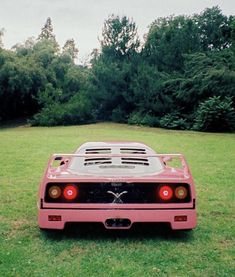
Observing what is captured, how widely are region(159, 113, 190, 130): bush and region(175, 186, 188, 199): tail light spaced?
23.7 m

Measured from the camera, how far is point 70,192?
4.06 m

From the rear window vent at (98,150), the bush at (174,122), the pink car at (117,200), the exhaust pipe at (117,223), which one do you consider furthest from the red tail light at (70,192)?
the bush at (174,122)

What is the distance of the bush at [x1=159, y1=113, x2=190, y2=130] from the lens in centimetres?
2783

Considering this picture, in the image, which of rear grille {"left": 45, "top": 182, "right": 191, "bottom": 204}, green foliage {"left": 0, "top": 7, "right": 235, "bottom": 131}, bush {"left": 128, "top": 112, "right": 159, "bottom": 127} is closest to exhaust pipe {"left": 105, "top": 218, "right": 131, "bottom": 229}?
rear grille {"left": 45, "top": 182, "right": 191, "bottom": 204}

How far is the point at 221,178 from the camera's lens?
849cm

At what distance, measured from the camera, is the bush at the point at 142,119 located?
95.8 feet

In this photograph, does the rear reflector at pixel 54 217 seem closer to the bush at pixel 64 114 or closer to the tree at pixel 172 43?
the bush at pixel 64 114

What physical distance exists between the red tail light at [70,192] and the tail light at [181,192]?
1022 millimetres

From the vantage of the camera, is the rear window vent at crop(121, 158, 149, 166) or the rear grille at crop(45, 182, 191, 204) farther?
the rear window vent at crop(121, 158, 149, 166)

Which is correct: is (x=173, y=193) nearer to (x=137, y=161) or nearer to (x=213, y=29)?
(x=137, y=161)

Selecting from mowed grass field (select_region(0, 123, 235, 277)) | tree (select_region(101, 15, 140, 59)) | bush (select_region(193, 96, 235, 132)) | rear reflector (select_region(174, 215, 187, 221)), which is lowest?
bush (select_region(193, 96, 235, 132))

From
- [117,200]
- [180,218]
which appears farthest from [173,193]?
[117,200]

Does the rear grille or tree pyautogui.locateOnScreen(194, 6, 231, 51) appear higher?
tree pyautogui.locateOnScreen(194, 6, 231, 51)

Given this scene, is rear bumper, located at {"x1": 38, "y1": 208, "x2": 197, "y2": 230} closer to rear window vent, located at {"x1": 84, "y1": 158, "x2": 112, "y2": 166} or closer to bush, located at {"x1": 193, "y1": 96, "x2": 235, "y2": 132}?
rear window vent, located at {"x1": 84, "y1": 158, "x2": 112, "y2": 166}
